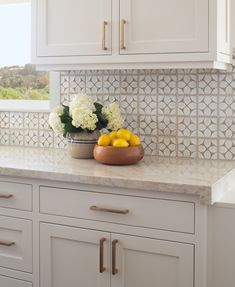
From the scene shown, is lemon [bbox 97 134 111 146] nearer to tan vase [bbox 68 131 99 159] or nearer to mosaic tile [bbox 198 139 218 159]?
tan vase [bbox 68 131 99 159]

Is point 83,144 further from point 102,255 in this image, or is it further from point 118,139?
point 102,255

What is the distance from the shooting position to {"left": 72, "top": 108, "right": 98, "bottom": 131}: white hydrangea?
2.59 meters

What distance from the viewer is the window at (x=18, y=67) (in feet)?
10.6

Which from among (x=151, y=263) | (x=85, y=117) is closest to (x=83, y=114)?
(x=85, y=117)

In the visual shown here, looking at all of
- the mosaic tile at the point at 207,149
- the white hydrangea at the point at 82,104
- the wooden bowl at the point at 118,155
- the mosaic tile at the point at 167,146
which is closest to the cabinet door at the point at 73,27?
the white hydrangea at the point at 82,104

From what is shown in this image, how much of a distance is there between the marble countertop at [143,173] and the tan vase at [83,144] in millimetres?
53

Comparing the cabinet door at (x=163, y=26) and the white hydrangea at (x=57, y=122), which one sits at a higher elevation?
the cabinet door at (x=163, y=26)

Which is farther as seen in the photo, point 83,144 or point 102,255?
point 83,144

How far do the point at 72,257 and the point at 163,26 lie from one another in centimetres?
115

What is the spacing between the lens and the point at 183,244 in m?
2.07

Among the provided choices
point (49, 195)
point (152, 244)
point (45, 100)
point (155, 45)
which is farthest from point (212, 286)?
point (45, 100)

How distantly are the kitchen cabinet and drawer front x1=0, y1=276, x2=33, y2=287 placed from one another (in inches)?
43.3

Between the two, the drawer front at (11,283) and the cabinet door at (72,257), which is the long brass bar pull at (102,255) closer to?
the cabinet door at (72,257)

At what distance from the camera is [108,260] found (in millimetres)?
2229
